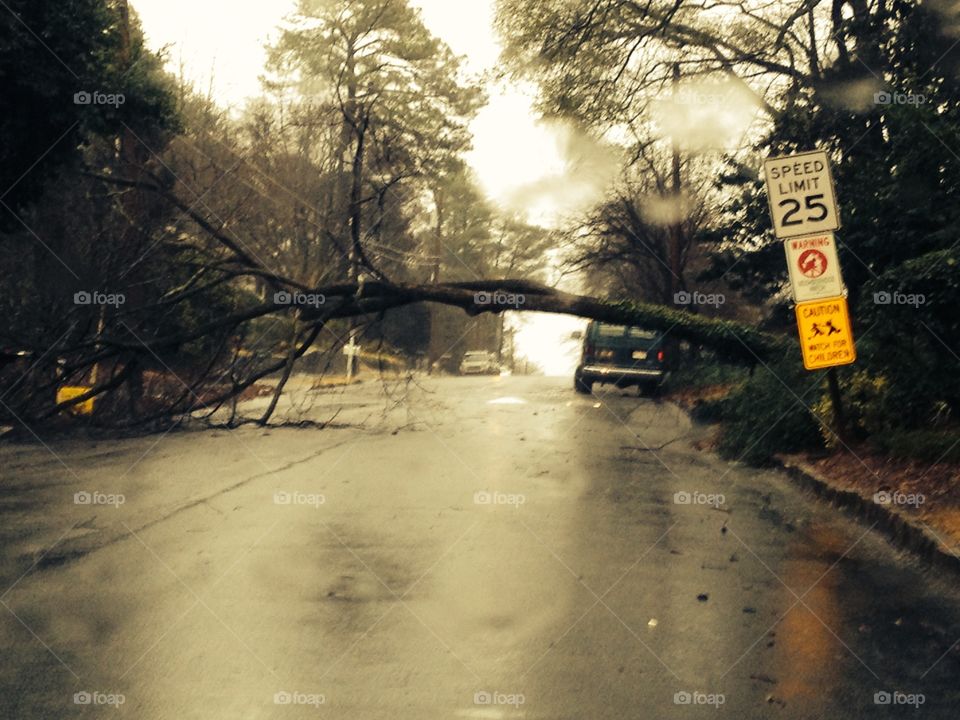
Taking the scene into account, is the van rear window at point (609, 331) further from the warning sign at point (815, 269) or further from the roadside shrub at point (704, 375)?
the warning sign at point (815, 269)

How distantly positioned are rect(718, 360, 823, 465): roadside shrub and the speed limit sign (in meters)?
3.94

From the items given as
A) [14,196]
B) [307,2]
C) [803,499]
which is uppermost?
[307,2]

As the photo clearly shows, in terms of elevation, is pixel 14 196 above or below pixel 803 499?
above

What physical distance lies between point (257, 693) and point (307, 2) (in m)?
41.0

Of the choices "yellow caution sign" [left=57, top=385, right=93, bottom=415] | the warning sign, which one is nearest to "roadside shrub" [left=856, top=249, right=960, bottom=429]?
the warning sign

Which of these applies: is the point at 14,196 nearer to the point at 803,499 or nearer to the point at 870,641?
the point at 803,499

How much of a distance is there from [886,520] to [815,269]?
2834 mm

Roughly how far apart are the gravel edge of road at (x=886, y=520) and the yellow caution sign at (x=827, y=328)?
1.39 metres

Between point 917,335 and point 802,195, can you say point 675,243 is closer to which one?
point 917,335

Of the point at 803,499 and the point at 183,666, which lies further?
the point at 803,499

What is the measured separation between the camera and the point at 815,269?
467 inches

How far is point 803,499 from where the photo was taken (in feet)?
41.1

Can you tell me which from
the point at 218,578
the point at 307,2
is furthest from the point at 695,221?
the point at 218,578

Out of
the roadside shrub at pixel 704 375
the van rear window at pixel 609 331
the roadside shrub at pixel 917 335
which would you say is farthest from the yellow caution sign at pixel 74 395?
the van rear window at pixel 609 331
